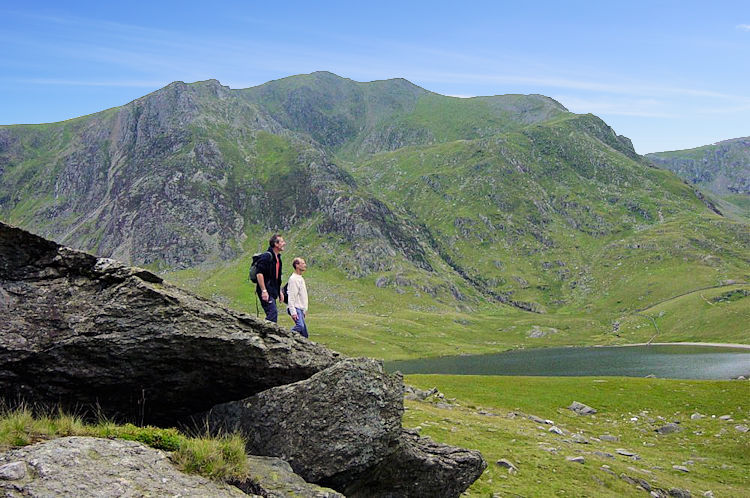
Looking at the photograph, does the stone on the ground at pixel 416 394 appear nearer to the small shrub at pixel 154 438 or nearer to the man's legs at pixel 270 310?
the man's legs at pixel 270 310

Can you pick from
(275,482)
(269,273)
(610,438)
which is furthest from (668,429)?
(275,482)

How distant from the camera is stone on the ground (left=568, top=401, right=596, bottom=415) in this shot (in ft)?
147

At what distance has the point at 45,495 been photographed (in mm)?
8172

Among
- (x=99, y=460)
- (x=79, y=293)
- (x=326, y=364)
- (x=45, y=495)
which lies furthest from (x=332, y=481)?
(x=79, y=293)

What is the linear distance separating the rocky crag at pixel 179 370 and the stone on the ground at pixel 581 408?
3632 centimetres

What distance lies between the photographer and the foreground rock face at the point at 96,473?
8406 mm

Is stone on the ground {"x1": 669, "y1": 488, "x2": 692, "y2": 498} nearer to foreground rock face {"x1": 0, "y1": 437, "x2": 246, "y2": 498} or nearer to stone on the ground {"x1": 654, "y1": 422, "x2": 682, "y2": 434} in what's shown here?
stone on the ground {"x1": 654, "y1": 422, "x2": 682, "y2": 434}

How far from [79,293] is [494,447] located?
72.1ft

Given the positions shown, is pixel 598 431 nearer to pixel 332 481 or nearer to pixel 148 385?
pixel 332 481

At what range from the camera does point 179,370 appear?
13.3 m

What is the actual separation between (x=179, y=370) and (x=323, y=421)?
432 cm

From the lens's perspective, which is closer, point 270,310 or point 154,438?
point 154,438

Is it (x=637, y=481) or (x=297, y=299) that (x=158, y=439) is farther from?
(x=637, y=481)

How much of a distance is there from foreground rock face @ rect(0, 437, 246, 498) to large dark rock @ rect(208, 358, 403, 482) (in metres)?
2.81
